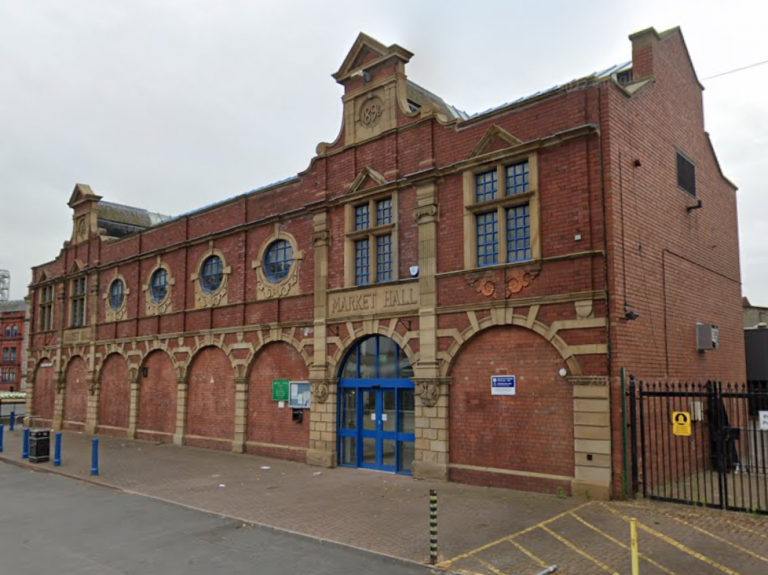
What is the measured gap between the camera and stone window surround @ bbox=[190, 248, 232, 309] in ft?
74.6

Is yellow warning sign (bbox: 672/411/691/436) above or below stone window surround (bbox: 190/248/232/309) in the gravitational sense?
below

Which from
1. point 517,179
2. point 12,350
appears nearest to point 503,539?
point 517,179

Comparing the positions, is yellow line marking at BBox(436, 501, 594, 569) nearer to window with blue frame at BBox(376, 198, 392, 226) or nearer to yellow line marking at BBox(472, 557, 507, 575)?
yellow line marking at BBox(472, 557, 507, 575)

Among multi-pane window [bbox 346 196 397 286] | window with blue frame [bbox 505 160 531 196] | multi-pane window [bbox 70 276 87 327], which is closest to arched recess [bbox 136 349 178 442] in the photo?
multi-pane window [bbox 70 276 87 327]

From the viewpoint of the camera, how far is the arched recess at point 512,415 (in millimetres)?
13414

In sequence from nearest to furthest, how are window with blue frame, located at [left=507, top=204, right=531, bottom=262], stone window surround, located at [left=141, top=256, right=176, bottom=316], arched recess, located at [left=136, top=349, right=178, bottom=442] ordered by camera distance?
window with blue frame, located at [left=507, top=204, right=531, bottom=262]
arched recess, located at [left=136, top=349, right=178, bottom=442]
stone window surround, located at [left=141, top=256, right=176, bottom=316]

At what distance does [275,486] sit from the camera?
49.8ft

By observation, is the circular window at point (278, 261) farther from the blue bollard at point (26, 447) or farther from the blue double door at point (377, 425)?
the blue bollard at point (26, 447)

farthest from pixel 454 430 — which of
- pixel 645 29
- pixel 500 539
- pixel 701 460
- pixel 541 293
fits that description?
pixel 645 29

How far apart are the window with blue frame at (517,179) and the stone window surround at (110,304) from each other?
19.6m

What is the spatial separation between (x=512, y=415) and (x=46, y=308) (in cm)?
3031

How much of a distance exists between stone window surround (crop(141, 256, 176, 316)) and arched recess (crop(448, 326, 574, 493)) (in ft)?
47.9

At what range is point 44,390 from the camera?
110 feet

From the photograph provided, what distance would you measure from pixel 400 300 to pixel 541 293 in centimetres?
417
